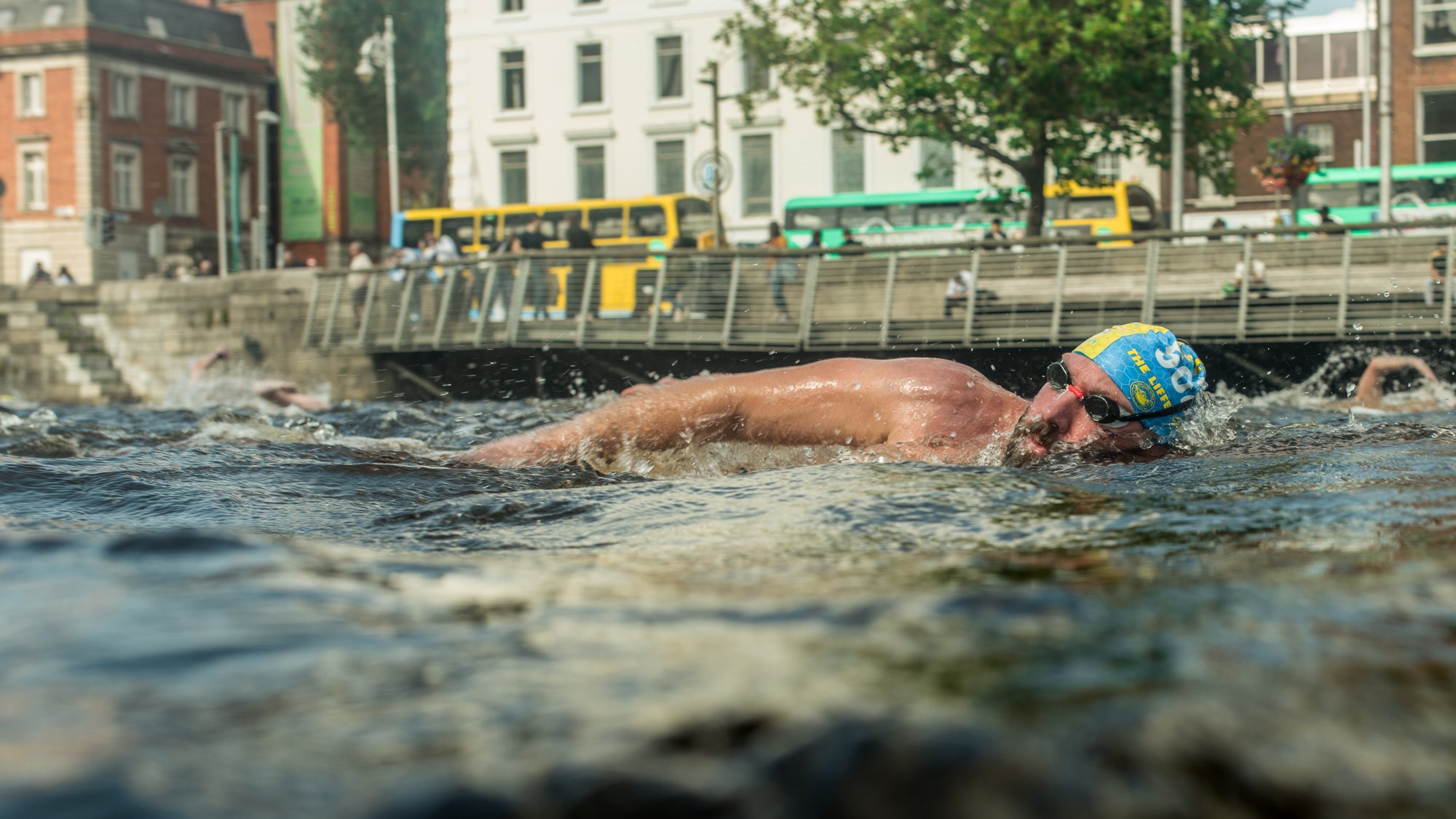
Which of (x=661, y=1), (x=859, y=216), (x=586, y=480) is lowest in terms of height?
(x=586, y=480)

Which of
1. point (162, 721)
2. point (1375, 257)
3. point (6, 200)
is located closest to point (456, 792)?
point (162, 721)

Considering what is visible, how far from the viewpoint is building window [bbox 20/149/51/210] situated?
50.9 m

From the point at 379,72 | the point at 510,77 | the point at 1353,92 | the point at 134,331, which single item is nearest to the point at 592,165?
the point at 510,77

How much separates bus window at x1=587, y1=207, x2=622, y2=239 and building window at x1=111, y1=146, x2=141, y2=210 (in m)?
28.9

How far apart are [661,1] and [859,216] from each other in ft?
36.6

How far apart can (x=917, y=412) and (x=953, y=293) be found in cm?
976

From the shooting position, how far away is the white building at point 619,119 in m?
38.7

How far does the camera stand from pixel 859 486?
11.4ft

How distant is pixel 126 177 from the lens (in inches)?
2079

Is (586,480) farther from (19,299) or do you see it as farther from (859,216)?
(859,216)

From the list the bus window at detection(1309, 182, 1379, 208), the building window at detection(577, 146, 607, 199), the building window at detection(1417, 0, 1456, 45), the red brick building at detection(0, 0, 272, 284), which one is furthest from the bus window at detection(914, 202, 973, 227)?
the red brick building at detection(0, 0, 272, 284)

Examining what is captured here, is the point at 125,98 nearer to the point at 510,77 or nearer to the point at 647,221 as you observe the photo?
the point at 510,77

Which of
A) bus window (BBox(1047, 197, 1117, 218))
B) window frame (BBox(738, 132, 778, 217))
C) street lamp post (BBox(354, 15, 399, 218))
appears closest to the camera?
bus window (BBox(1047, 197, 1117, 218))

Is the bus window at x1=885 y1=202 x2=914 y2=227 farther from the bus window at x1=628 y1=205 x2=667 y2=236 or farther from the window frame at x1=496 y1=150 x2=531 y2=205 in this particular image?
the window frame at x1=496 y1=150 x2=531 y2=205
